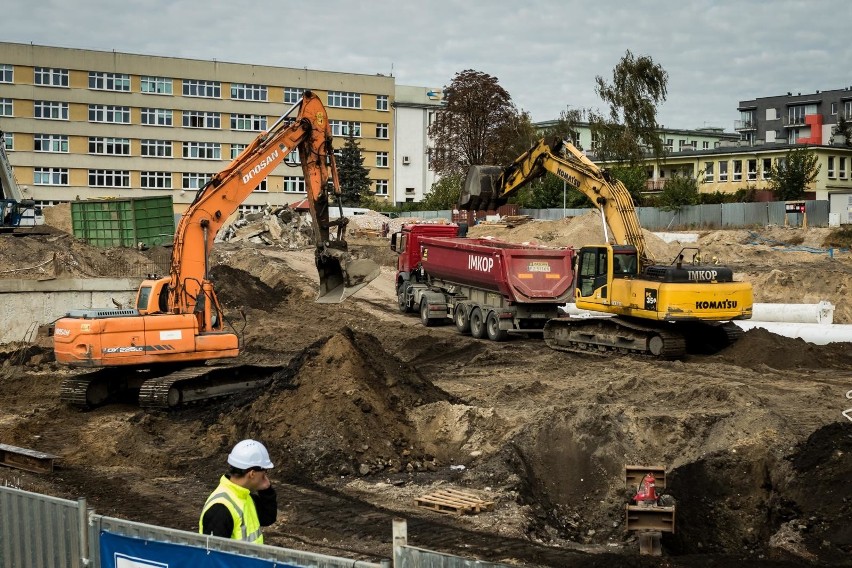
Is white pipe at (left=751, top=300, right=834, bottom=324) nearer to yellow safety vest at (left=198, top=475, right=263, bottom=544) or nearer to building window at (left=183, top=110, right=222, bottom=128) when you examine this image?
yellow safety vest at (left=198, top=475, right=263, bottom=544)

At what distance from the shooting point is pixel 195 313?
1833cm

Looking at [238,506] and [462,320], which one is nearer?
[238,506]

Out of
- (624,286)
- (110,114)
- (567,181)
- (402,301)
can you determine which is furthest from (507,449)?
(110,114)

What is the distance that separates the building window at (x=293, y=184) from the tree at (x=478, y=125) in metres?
13.1

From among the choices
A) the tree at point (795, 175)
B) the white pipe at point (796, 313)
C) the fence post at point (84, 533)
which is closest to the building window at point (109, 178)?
the tree at point (795, 175)

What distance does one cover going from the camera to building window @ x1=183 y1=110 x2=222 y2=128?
74562 millimetres

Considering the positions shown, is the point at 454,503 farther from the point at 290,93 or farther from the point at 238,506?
the point at 290,93

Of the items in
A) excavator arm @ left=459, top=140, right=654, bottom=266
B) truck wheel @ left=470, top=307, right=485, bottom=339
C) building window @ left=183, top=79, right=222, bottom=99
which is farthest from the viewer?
building window @ left=183, top=79, right=222, bottom=99

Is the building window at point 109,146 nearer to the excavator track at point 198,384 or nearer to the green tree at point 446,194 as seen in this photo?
the green tree at point 446,194

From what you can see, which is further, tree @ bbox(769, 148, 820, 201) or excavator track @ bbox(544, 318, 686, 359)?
tree @ bbox(769, 148, 820, 201)

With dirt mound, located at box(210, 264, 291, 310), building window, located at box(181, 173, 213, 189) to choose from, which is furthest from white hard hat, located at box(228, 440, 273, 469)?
building window, located at box(181, 173, 213, 189)

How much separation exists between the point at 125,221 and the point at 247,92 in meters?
35.9

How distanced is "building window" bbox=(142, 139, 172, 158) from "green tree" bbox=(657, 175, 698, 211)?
37.3 m

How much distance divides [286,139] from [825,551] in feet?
41.7
